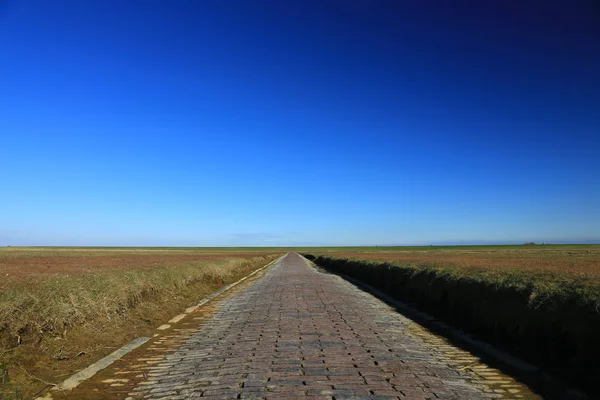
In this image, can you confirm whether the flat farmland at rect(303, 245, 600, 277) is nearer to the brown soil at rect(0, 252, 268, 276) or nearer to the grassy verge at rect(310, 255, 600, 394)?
the grassy verge at rect(310, 255, 600, 394)

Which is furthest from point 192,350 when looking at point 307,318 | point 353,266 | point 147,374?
point 353,266

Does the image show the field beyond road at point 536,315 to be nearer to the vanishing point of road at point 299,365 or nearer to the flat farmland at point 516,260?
the vanishing point of road at point 299,365

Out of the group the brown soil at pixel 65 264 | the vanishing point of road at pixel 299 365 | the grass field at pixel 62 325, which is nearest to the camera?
the vanishing point of road at pixel 299 365

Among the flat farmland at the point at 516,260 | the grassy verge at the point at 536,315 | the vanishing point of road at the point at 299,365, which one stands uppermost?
the flat farmland at the point at 516,260

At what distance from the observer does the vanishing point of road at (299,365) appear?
5.62 m

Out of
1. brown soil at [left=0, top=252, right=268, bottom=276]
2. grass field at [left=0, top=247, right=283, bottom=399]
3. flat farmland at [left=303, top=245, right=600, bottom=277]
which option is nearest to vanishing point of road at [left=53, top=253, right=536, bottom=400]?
grass field at [left=0, top=247, right=283, bottom=399]

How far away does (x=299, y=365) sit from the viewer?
6.89m

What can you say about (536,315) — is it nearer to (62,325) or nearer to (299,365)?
(299,365)

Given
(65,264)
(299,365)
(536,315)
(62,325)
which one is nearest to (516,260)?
(536,315)

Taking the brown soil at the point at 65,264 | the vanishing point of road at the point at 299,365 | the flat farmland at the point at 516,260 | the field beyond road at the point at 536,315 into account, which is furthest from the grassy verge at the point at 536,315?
the brown soil at the point at 65,264

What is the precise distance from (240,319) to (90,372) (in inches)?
220

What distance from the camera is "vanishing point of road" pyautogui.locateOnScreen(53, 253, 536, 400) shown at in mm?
5621

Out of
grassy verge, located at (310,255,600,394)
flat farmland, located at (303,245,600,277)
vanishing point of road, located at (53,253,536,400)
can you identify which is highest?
flat farmland, located at (303,245,600,277)

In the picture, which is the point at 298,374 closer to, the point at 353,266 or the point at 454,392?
the point at 454,392
